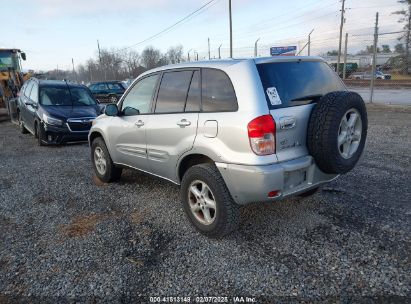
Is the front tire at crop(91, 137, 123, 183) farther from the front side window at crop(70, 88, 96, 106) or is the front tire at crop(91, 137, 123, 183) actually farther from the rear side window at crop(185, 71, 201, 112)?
the front side window at crop(70, 88, 96, 106)

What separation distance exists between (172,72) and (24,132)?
8.87 metres

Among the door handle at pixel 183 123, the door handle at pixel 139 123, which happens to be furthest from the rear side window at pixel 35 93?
the door handle at pixel 183 123

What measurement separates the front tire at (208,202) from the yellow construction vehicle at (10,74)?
1363 cm

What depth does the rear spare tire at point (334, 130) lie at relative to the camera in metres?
3.09

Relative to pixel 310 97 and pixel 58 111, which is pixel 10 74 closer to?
pixel 58 111

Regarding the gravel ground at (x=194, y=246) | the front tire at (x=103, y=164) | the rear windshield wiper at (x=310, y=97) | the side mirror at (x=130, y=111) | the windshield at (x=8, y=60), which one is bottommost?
the gravel ground at (x=194, y=246)

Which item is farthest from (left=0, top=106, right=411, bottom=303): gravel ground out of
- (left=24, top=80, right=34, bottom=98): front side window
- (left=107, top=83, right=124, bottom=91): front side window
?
(left=107, top=83, right=124, bottom=91): front side window

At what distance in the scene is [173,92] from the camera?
3922 millimetres

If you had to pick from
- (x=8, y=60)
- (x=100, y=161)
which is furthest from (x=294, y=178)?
(x=8, y=60)

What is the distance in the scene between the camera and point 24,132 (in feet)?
35.8

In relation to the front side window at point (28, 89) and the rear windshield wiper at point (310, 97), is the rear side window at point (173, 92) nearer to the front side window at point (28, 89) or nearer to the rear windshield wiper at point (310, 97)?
the rear windshield wiper at point (310, 97)

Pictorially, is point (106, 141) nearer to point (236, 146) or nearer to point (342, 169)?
point (236, 146)

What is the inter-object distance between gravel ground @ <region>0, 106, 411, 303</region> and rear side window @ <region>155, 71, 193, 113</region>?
1.34 meters

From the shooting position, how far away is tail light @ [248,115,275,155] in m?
2.94
